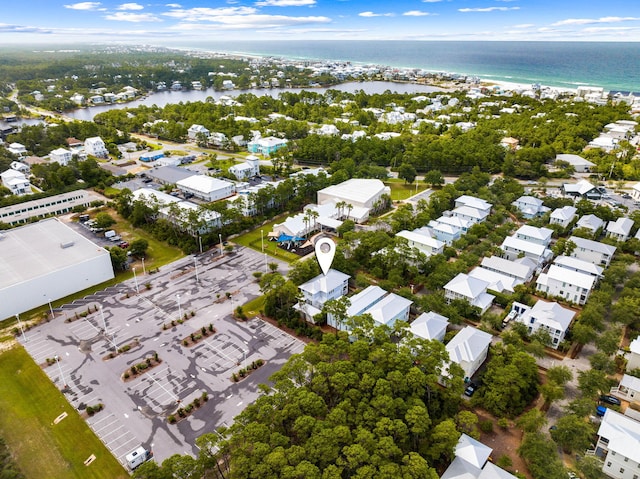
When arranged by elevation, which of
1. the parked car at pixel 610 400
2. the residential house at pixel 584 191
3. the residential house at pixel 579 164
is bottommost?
the parked car at pixel 610 400

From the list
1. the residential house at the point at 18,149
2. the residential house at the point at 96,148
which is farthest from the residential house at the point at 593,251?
the residential house at the point at 18,149

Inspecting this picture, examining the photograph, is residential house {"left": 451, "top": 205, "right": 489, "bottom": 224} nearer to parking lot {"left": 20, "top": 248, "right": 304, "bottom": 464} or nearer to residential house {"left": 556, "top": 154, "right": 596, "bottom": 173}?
parking lot {"left": 20, "top": 248, "right": 304, "bottom": 464}

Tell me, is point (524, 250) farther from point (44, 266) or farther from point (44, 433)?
point (44, 266)

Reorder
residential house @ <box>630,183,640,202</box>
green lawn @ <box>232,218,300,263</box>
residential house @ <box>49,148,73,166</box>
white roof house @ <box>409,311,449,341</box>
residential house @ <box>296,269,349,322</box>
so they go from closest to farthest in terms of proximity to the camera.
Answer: white roof house @ <box>409,311,449,341</box>
residential house @ <box>296,269,349,322</box>
green lawn @ <box>232,218,300,263</box>
residential house @ <box>630,183,640,202</box>
residential house @ <box>49,148,73,166</box>

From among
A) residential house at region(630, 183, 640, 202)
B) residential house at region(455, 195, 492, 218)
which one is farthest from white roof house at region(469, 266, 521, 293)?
residential house at region(630, 183, 640, 202)

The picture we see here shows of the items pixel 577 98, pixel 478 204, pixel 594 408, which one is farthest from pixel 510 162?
pixel 577 98

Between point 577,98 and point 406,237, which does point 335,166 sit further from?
point 577,98

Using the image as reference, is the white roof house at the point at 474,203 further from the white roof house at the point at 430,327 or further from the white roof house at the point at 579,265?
the white roof house at the point at 430,327
